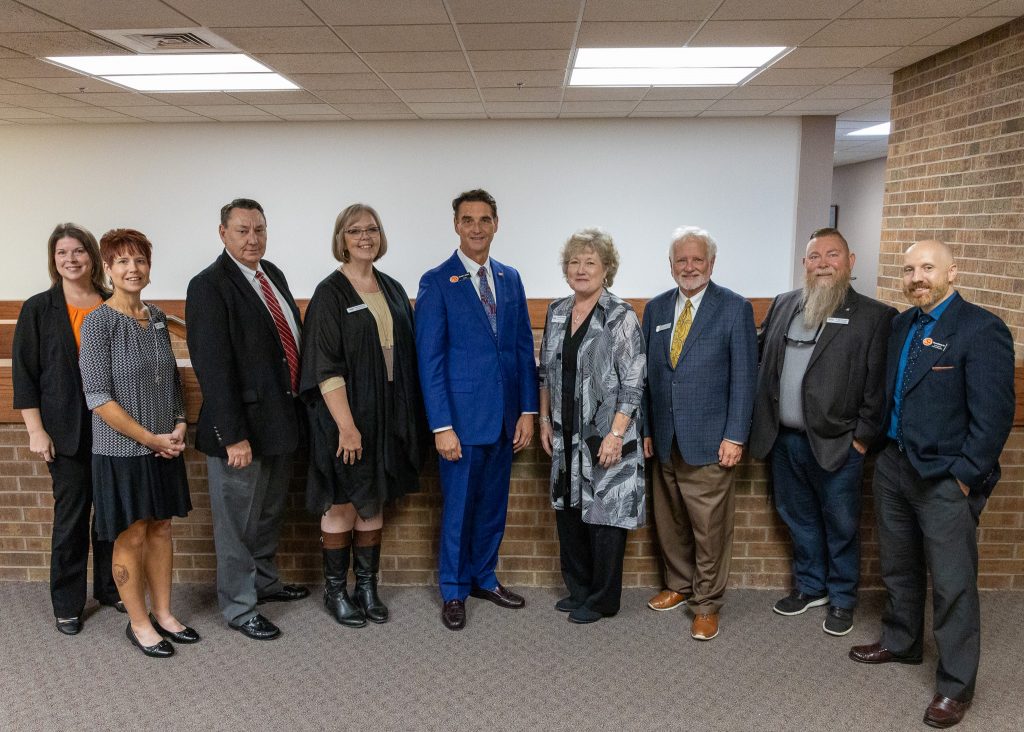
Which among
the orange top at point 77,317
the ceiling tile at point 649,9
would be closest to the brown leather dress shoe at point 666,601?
the orange top at point 77,317

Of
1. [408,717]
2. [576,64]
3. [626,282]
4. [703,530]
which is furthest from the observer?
[626,282]

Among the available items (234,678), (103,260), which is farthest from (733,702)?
(103,260)

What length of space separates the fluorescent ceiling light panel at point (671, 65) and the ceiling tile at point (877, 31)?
374 millimetres

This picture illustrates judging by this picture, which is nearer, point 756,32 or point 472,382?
point 472,382

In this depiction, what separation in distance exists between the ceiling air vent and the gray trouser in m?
3.15

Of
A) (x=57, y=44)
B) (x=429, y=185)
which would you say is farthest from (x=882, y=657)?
(x=429, y=185)

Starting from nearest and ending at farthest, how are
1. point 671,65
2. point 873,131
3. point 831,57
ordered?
point 831,57
point 671,65
point 873,131

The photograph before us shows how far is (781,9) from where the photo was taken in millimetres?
4195

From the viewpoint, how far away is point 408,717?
2355 millimetres

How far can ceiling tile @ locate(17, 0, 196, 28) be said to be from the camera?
402 cm

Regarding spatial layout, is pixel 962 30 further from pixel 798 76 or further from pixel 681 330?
pixel 681 330

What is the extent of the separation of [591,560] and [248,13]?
11.8 feet

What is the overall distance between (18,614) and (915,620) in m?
3.52

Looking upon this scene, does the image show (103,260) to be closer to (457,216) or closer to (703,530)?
(457,216)
